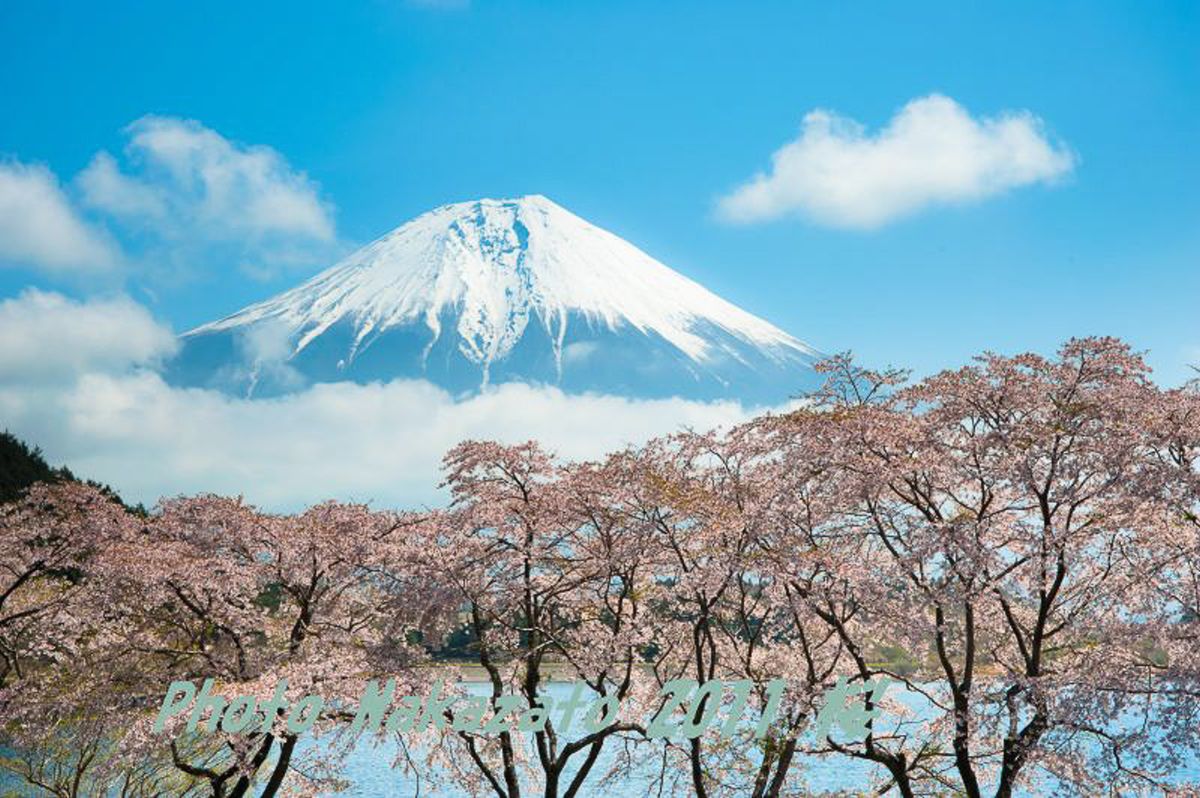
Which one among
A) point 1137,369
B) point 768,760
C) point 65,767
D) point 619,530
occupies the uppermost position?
point 1137,369

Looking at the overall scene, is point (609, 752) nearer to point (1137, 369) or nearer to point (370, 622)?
point (370, 622)

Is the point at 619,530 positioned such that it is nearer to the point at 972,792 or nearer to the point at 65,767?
the point at 972,792

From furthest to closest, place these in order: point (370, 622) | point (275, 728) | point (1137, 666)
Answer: point (370, 622)
point (275, 728)
point (1137, 666)

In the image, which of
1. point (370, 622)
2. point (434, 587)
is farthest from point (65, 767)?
point (434, 587)

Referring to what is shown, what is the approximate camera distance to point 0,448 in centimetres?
3506

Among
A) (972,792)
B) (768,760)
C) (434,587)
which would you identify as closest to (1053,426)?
(972,792)

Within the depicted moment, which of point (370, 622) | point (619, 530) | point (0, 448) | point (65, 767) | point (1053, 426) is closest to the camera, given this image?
point (1053, 426)

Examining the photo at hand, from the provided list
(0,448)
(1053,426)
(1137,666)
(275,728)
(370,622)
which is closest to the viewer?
(1137,666)

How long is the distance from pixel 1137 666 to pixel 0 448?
36.5m

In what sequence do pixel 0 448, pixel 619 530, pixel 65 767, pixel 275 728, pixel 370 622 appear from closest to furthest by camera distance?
1. pixel 275 728
2. pixel 619 530
3. pixel 370 622
4. pixel 65 767
5. pixel 0 448

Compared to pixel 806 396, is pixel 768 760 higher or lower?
lower

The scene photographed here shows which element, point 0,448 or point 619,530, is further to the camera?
point 0,448

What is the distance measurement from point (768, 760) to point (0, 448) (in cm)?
3279

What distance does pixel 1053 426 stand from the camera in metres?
9.54
